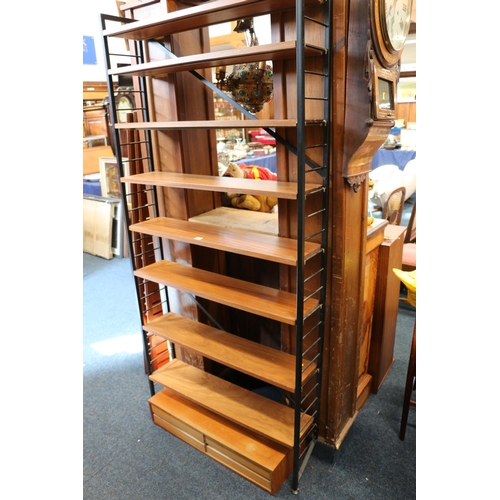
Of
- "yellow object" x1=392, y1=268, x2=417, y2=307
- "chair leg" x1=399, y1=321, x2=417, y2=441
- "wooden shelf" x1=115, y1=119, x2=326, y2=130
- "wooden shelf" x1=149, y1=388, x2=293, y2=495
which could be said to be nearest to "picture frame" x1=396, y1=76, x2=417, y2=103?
"yellow object" x1=392, y1=268, x2=417, y2=307

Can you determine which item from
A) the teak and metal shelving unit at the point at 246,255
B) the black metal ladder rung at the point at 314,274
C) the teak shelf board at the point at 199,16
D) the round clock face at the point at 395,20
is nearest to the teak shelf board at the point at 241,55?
the teak and metal shelving unit at the point at 246,255

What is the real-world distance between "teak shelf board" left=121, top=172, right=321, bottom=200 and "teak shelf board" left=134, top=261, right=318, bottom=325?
437 millimetres

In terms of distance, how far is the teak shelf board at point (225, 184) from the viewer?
1.42m

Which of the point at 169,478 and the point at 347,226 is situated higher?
the point at 347,226

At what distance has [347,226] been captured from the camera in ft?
5.17

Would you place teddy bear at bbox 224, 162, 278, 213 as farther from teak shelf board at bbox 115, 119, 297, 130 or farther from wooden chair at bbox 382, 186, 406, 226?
wooden chair at bbox 382, 186, 406, 226

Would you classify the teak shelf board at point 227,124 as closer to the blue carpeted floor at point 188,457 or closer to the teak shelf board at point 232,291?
the teak shelf board at point 232,291

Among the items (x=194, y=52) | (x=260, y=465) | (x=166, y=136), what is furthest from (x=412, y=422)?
(x=194, y=52)

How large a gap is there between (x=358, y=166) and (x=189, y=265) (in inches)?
40.8

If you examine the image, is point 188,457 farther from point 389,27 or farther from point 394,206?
point 394,206

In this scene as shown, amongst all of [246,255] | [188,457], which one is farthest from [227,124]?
[188,457]

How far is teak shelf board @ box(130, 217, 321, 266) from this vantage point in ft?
4.89

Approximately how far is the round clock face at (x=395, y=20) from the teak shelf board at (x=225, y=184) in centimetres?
55

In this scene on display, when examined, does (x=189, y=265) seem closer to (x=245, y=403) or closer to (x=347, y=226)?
(x=245, y=403)
